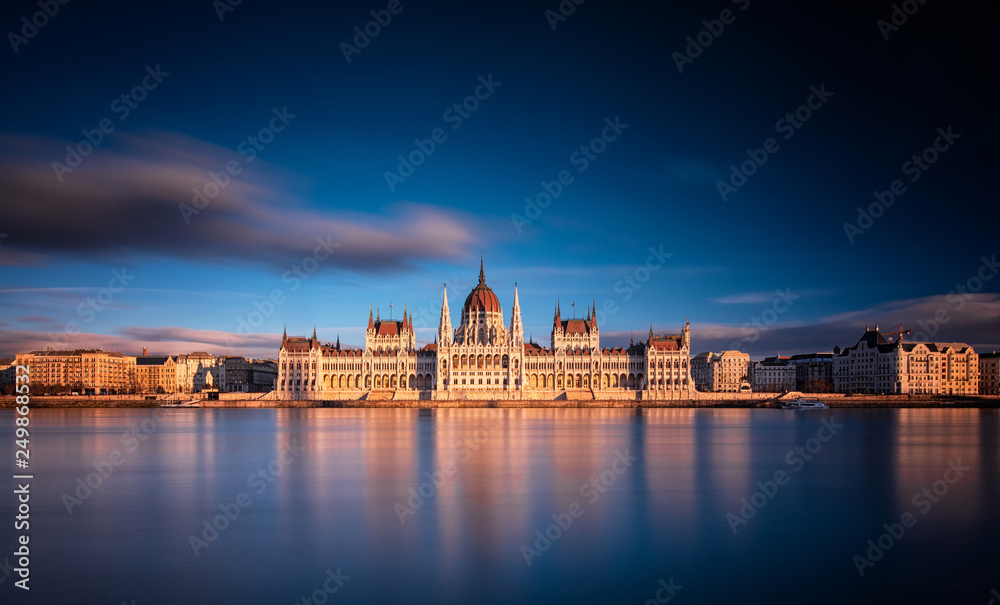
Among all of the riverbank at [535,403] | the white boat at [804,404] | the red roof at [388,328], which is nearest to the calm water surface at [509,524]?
the white boat at [804,404]

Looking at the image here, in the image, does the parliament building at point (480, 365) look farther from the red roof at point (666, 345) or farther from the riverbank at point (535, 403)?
the riverbank at point (535, 403)

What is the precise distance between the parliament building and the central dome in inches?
6.0

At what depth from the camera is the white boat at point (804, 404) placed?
301 ft

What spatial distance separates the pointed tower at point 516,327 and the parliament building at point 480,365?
15 cm

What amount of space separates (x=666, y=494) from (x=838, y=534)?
6453 millimetres

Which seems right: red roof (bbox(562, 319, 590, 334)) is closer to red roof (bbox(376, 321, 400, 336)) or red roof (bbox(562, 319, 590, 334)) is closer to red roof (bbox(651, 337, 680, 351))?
red roof (bbox(651, 337, 680, 351))

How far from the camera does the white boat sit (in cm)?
9169

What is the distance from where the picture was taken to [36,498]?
79.5 feet

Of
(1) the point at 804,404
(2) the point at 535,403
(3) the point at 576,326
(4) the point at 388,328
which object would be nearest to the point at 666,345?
(3) the point at 576,326

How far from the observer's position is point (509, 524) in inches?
795

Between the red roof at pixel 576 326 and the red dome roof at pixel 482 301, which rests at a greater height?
the red dome roof at pixel 482 301

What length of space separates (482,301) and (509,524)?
91.4m

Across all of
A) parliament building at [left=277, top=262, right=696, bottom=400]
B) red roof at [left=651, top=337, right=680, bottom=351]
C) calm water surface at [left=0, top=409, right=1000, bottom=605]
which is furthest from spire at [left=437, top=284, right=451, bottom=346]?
calm water surface at [left=0, top=409, right=1000, bottom=605]

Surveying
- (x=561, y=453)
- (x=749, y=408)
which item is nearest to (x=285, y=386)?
(x=749, y=408)
